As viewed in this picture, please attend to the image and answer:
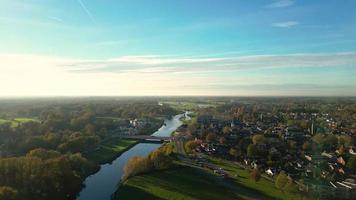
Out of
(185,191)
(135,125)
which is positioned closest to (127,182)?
(185,191)

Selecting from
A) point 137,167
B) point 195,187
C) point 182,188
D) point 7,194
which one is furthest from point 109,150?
point 7,194

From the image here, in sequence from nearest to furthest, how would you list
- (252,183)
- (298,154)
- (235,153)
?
1. (252,183)
2. (235,153)
3. (298,154)

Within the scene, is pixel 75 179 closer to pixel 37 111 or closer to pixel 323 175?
pixel 323 175

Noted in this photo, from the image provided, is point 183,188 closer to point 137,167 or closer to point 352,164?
point 137,167

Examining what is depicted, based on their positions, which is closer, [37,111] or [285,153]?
[285,153]

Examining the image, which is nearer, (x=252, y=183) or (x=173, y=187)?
(x=173, y=187)

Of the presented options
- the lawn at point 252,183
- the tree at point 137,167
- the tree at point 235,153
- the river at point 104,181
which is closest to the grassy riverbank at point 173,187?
the tree at point 137,167

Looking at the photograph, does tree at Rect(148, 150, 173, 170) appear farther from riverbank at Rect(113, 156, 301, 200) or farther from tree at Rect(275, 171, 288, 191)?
tree at Rect(275, 171, 288, 191)
